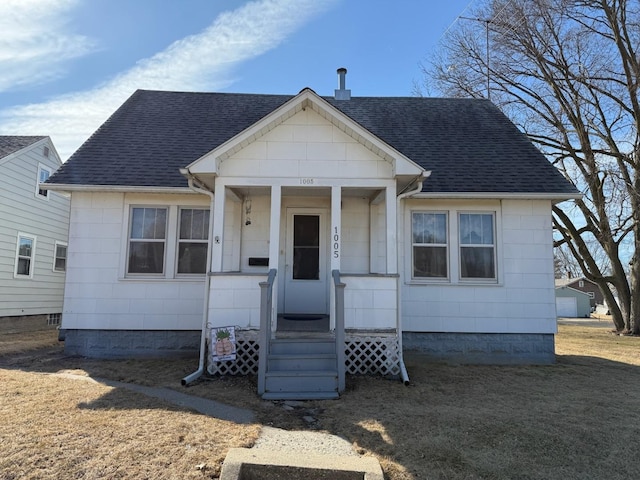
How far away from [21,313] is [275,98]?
1092cm

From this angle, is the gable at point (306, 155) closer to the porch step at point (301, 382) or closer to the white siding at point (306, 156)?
the white siding at point (306, 156)

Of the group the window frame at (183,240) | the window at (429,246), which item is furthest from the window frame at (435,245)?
the window frame at (183,240)

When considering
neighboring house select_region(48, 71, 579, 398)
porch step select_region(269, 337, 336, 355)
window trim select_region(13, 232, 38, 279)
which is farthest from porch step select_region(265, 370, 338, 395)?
window trim select_region(13, 232, 38, 279)

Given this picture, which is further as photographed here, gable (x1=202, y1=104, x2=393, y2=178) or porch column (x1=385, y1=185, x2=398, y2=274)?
gable (x1=202, y1=104, x2=393, y2=178)

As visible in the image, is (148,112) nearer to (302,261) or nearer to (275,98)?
(275,98)

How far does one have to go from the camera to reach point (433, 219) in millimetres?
→ 8992

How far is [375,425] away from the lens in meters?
4.68

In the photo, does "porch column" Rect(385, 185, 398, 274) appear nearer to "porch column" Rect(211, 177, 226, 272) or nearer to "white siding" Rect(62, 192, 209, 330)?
"porch column" Rect(211, 177, 226, 272)

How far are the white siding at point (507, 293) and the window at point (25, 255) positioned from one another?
12788mm

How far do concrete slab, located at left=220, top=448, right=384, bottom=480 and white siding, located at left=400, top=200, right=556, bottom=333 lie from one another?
519cm

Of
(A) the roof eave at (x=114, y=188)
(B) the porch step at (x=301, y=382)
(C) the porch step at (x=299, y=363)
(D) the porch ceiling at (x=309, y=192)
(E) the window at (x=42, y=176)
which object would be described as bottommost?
(B) the porch step at (x=301, y=382)

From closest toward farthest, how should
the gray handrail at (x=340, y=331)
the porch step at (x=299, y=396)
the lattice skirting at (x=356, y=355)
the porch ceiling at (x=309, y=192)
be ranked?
the porch step at (x=299, y=396) → the gray handrail at (x=340, y=331) → the lattice skirting at (x=356, y=355) → the porch ceiling at (x=309, y=192)

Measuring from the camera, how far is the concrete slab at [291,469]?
3445 mm

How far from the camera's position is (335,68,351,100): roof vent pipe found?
11977 mm
